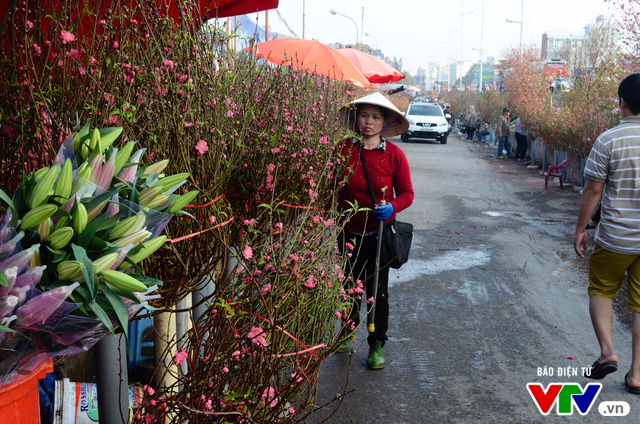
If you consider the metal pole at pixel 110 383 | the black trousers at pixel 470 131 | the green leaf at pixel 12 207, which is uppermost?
the green leaf at pixel 12 207

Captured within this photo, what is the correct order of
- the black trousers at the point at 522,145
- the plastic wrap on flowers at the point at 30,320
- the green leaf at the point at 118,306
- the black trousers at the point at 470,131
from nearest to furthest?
the plastic wrap on flowers at the point at 30,320, the green leaf at the point at 118,306, the black trousers at the point at 522,145, the black trousers at the point at 470,131

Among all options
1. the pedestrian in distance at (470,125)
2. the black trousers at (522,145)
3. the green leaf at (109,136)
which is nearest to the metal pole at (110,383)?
the green leaf at (109,136)

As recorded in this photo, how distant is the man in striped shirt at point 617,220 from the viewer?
Answer: 4438 millimetres

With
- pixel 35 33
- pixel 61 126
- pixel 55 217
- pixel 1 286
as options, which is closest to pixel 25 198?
pixel 55 217

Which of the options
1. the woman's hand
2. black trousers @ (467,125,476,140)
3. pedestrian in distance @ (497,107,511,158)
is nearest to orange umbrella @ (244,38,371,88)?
the woman's hand

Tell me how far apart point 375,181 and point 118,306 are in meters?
3.37

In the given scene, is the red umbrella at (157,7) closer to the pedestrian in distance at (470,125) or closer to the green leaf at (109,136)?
the green leaf at (109,136)

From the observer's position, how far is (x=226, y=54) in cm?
317

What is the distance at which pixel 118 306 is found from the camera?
1.54 meters

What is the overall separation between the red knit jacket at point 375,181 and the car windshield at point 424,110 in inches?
1114

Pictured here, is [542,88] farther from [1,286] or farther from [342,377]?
[1,286]

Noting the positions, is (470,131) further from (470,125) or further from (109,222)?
(109,222)

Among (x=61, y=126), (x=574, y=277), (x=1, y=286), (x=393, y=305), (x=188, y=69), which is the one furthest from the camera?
(x=574, y=277)

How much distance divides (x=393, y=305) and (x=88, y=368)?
3185mm
